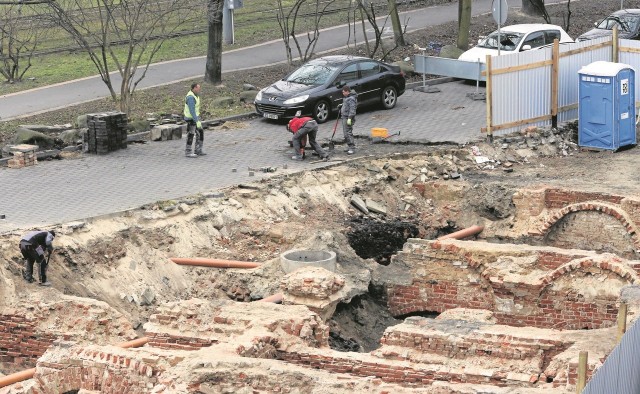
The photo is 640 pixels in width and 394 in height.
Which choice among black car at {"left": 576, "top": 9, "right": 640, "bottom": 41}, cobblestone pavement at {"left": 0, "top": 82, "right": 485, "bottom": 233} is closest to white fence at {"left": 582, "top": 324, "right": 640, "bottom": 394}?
cobblestone pavement at {"left": 0, "top": 82, "right": 485, "bottom": 233}

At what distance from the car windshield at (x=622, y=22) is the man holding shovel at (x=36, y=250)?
2062 cm

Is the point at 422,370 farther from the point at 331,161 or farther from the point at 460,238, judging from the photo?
the point at 331,161

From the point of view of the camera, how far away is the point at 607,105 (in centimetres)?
2445

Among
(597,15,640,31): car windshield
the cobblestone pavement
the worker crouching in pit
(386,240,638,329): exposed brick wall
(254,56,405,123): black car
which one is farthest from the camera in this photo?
(597,15,640,31): car windshield

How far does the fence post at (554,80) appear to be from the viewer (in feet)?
83.4

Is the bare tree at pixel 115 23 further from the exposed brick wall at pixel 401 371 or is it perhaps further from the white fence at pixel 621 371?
the white fence at pixel 621 371

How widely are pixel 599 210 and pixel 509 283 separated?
374cm

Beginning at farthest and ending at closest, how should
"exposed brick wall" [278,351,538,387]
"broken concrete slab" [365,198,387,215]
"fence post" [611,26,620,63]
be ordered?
"fence post" [611,26,620,63]
"broken concrete slab" [365,198,387,215]
"exposed brick wall" [278,351,538,387]

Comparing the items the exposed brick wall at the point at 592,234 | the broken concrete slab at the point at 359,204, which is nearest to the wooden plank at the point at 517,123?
the exposed brick wall at the point at 592,234

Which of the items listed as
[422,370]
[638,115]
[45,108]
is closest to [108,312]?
[422,370]

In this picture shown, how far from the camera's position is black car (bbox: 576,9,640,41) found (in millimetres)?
32688

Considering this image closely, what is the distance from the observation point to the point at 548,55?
2548 cm

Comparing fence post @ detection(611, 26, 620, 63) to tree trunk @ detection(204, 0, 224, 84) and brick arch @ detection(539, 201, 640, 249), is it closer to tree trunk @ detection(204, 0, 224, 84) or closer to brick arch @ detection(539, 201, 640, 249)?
brick arch @ detection(539, 201, 640, 249)

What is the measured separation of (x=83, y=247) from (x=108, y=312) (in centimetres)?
199
